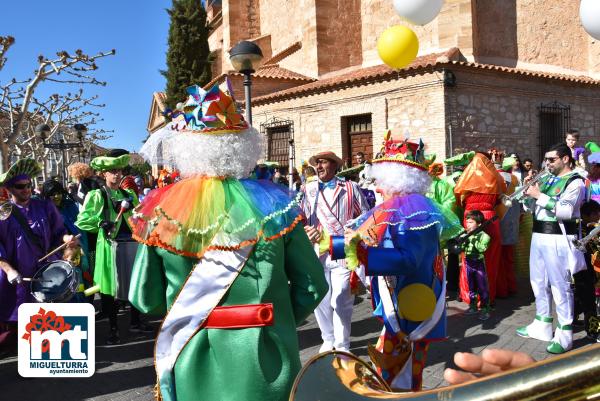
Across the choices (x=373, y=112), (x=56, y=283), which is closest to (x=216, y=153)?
(x=56, y=283)

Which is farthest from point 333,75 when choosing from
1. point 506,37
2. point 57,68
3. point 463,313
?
point 463,313

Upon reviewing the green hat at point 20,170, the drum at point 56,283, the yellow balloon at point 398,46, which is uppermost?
the yellow balloon at point 398,46

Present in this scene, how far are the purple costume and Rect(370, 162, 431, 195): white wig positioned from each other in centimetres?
346

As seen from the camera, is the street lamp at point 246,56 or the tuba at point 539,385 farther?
the street lamp at point 246,56

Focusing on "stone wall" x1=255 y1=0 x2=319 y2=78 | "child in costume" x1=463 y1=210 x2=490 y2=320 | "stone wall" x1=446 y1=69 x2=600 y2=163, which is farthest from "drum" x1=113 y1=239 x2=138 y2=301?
"stone wall" x1=255 y1=0 x2=319 y2=78

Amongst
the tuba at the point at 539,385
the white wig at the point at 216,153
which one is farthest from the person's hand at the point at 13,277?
the tuba at the point at 539,385

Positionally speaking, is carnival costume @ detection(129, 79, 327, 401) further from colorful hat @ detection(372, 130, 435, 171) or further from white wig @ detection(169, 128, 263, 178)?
colorful hat @ detection(372, 130, 435, 171)

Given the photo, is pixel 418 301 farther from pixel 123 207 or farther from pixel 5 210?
pixel 5 210

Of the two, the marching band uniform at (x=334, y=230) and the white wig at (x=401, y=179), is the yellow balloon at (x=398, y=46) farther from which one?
the white wig at (x=401, y=179)

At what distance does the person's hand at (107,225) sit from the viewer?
557cm

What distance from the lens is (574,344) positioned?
4.98 meters

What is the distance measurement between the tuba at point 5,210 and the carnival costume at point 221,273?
2997mm

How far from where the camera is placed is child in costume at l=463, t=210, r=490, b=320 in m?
6.19

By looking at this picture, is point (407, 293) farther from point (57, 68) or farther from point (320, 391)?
point (57, 68)
